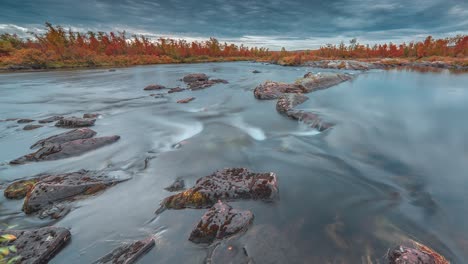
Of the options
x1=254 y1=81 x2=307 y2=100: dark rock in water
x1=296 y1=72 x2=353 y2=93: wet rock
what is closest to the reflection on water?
x1=254 y1=81 x2=307 y2=100: dark rock in water

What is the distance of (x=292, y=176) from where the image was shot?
5.52 m

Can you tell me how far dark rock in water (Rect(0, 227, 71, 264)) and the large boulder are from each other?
0.81 m

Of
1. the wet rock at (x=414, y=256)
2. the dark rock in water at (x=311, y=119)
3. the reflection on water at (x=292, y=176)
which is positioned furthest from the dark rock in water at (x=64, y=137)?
the wet rock at (x=414, y=256)

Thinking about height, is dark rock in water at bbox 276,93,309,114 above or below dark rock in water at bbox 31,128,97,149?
above

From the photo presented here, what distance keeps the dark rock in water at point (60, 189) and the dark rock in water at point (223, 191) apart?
1.79 meters

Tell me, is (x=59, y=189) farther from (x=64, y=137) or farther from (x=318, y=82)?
(x=318, y=82)

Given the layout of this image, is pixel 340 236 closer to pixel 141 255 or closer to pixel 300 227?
pixel 300 227

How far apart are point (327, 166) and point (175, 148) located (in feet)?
15.6

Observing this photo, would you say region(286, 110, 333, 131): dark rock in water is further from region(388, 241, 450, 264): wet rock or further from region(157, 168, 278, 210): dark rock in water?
region(388, 241, 450, 264): wet rock

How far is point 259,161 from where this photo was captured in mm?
6332

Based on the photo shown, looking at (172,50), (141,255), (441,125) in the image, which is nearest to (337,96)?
(441,125)

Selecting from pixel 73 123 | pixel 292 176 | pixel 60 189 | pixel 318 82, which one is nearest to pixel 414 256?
pixel 292 176

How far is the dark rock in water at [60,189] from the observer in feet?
13.7

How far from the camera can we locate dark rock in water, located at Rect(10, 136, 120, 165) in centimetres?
629
